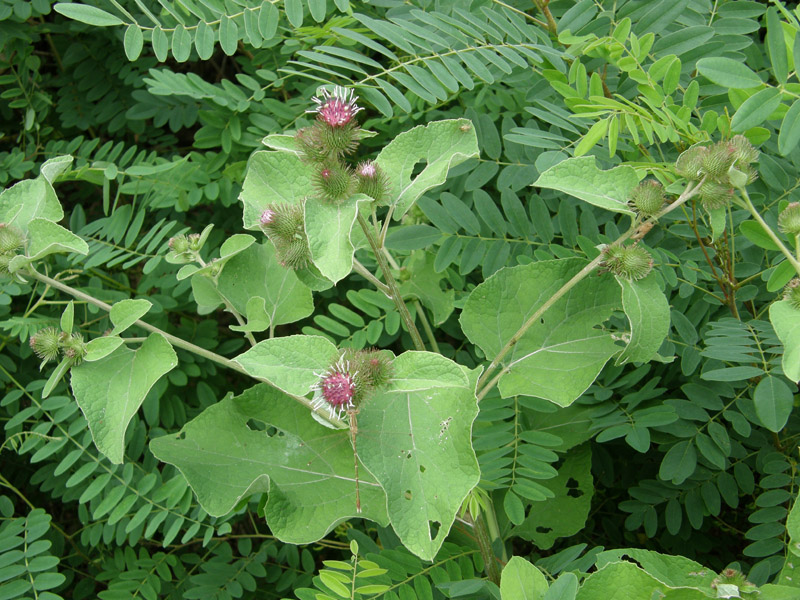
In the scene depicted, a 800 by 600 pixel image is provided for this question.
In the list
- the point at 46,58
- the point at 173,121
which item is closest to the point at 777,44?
the point at 173,121

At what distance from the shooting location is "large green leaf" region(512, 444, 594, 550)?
1.91 metres

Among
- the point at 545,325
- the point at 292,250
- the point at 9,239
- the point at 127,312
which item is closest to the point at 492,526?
the point at 545,325

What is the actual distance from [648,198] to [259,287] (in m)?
0.84

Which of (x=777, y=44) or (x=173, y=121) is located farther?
(x=173, y=121)

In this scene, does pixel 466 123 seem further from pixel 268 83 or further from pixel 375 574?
pixel 268 83

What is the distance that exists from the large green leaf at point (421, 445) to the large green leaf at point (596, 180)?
1.40 feet

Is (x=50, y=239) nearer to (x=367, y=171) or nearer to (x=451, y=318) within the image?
(x=367, y=171)

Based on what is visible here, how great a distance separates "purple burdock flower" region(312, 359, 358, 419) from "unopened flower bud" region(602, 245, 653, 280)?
55 cm

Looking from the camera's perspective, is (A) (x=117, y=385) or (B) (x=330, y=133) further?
(A) (x=117, y=385)

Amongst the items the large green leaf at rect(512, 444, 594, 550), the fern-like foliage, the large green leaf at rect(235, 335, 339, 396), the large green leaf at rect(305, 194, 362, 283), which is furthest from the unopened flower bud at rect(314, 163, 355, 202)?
the fern-like foliage

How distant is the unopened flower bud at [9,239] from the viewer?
138 centimetres

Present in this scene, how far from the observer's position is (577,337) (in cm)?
153

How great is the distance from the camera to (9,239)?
1.40m

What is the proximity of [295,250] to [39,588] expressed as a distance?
1.26 m
